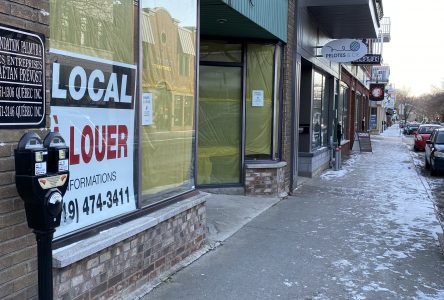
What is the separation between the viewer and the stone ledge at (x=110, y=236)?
356 cm

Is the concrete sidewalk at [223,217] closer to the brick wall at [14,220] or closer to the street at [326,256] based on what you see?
the street at [326,256]

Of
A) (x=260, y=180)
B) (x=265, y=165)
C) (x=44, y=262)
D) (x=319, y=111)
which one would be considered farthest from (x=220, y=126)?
(x=44, y=262)

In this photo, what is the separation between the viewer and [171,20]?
5.60 meters

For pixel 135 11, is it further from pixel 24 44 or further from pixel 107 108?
pixel 24 44

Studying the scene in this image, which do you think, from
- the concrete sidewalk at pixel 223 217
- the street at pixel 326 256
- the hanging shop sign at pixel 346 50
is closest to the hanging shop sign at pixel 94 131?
the concrete sidewalk at pixel 223 217

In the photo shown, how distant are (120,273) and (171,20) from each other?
9.37 ft

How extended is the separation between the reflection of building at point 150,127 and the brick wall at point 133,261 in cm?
1

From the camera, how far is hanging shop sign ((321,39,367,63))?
1236 centimetres

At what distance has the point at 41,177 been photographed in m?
2.78

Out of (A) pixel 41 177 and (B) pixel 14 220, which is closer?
(A) pixel 41 177

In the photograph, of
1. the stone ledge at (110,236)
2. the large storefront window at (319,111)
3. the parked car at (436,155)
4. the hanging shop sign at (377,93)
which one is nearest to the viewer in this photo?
the stone ledge at (110,236)

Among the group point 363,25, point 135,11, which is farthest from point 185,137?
point 363,25

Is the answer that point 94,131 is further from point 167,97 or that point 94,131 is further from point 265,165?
point 265,165

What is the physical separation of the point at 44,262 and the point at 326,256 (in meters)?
4.21
